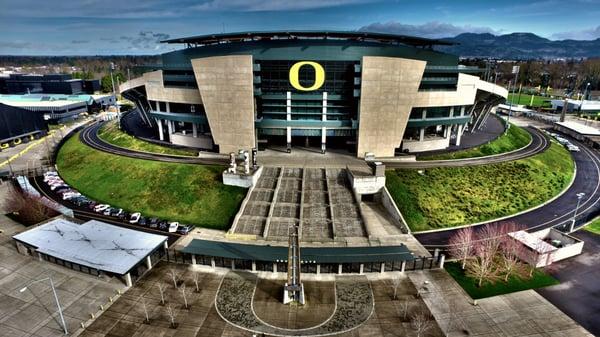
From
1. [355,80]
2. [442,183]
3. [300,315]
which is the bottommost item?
[300,315]

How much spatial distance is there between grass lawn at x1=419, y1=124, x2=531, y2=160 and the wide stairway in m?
25.4

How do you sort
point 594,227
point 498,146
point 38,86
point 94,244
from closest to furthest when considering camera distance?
point 94,244 → point 594,227 → point 498,146 → point 38,86

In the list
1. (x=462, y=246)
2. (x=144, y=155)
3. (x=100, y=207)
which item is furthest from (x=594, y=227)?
(x=144, y=155)

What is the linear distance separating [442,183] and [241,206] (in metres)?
37.8

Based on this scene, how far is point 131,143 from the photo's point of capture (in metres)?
87.2

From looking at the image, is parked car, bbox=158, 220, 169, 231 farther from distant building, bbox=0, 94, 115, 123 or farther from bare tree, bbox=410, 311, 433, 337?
distant building, bbox=0, 94, 115, 123

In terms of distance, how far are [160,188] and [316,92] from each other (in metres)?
39.0

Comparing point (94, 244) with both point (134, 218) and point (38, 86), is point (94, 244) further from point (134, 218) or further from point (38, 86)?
point (38, 86)

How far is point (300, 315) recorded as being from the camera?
119ft

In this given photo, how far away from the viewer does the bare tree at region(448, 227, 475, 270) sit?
144ft

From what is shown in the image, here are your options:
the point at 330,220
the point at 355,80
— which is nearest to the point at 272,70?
the point at 355,80

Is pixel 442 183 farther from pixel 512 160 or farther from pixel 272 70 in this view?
pixel 272 70

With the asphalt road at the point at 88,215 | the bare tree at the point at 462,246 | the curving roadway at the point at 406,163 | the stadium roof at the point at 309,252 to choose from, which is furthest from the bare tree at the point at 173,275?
the bare tree at the point at 462,246

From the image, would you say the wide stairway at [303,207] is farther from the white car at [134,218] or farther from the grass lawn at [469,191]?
the white car at [134,218]
